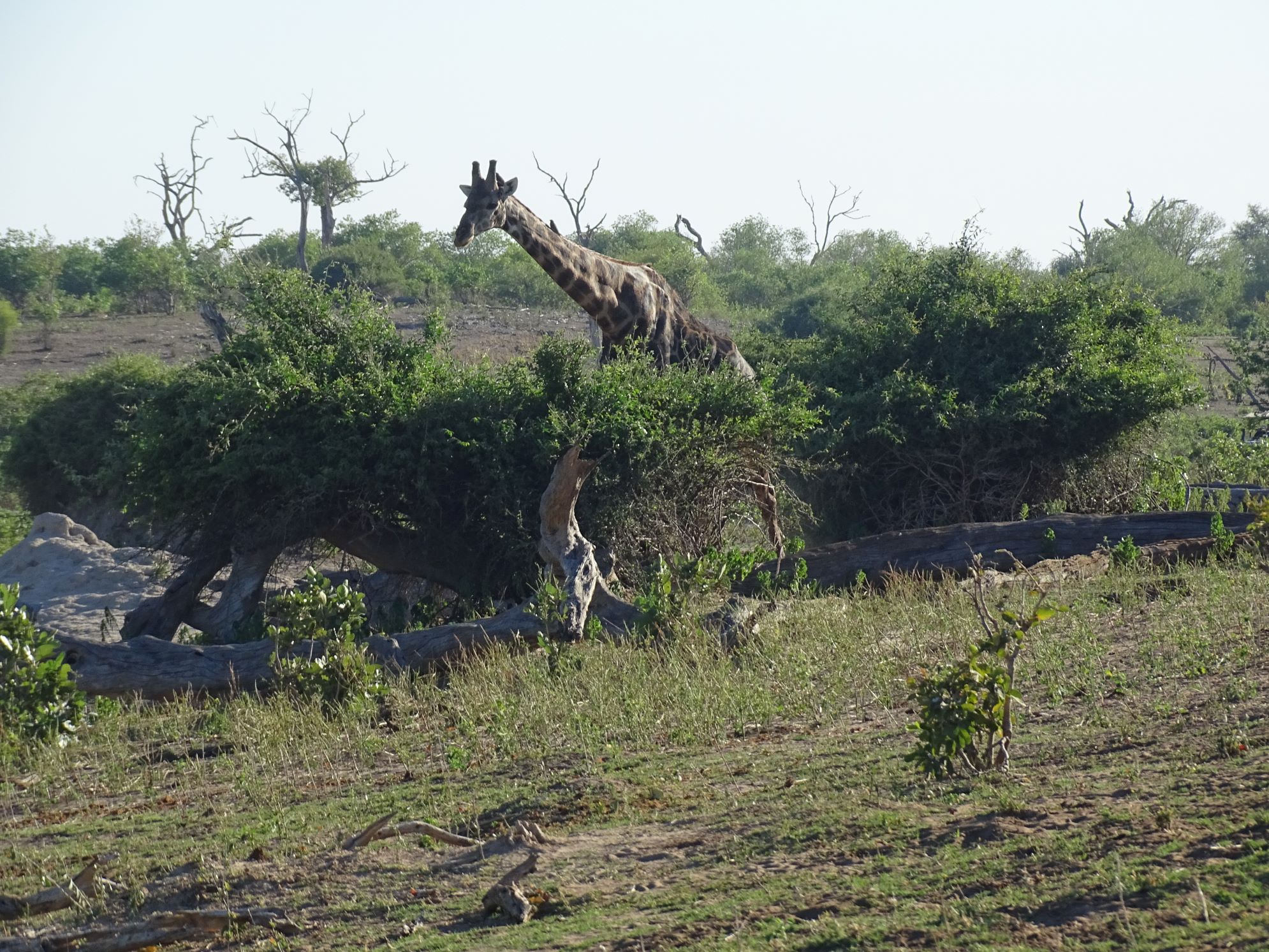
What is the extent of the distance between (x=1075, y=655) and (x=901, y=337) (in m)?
7.86

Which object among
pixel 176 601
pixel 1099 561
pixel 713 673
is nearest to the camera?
pixel 713 673

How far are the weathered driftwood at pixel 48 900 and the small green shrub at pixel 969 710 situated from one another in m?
3.14

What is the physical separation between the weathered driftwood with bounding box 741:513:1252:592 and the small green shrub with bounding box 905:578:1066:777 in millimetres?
5587

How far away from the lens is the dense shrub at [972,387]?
13.6 m

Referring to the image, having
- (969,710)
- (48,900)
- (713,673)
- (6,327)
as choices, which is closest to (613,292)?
(713,673)

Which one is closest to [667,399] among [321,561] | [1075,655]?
[1075,655]

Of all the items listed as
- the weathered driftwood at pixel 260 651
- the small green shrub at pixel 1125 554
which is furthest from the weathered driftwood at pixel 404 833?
the small green shrub at pixel 1125 554

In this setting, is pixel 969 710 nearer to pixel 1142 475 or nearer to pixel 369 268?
pixel 1142 475

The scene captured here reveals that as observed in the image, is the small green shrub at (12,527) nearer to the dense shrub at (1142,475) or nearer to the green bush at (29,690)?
the green bush at (29,690)

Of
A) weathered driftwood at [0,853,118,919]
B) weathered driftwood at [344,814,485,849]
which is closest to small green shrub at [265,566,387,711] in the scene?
weathered driftwood at [344,814,485,849]

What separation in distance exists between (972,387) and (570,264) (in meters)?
4.34

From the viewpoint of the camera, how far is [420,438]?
443 inches

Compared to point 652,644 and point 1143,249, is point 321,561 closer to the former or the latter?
point 652,644

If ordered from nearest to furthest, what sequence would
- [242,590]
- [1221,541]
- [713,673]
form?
[713,673] < [1221,541] < [242,590]
